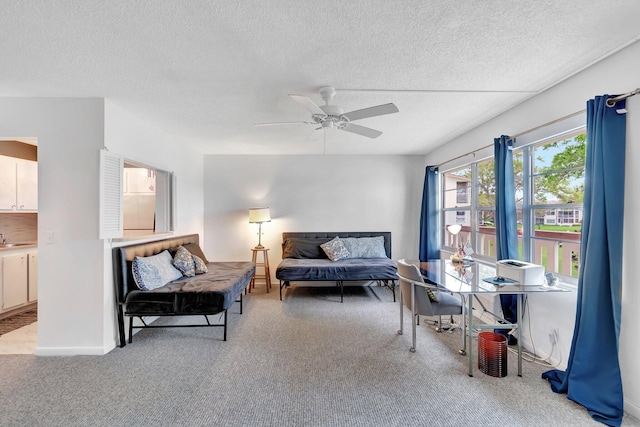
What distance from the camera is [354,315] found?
3629 mm

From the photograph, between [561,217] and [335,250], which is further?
[335,250]

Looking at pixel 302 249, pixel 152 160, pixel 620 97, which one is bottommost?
pixel 302 249

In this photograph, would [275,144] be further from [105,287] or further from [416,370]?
[416,370]

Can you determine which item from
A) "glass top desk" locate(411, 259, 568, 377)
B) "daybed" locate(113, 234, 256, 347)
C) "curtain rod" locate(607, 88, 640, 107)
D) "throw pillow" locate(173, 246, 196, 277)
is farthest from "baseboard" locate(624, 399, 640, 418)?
"throw pillow" locate(173, 246, 196, 277)

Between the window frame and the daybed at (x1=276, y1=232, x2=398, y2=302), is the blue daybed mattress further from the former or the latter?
the window frame

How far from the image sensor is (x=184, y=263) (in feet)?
11.5

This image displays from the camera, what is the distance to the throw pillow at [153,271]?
286 cm

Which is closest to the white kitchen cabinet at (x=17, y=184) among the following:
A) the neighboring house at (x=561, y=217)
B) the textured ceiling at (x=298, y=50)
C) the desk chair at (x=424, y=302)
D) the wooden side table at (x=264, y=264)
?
the textured ceiling at (x=298, y=50)

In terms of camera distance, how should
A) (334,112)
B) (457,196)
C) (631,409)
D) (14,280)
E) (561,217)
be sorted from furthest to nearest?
1. (457,196)
2. (14,280)
3. (561,217)
4. (334,112)
5. (631,409)

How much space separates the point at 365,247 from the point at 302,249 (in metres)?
1.11

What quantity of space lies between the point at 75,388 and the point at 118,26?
253 centimetres

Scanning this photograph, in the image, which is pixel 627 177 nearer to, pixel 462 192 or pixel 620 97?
pixel 620 97

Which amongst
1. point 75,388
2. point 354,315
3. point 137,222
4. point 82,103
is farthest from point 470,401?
point 137,222

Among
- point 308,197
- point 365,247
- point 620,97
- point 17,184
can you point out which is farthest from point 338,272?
point 17,184
